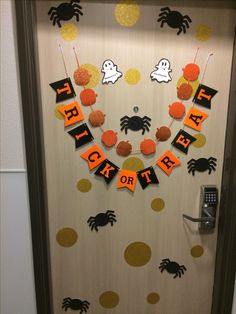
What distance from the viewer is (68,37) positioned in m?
1.21

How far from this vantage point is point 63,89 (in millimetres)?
1253

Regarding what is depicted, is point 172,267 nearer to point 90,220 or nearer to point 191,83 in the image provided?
point 90,220

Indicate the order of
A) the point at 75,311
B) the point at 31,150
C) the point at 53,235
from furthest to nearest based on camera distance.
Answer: the point at 75,311 → the point at 53,235 → the point at 31,150

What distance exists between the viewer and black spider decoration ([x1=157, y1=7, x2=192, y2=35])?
A: 1.22 meters

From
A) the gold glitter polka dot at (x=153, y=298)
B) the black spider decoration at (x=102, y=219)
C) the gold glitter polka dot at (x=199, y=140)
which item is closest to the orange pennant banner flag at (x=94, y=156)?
the black spider decoration at (x=102, y=219)

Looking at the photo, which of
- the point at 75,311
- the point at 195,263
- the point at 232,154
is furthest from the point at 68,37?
the point at 75,311

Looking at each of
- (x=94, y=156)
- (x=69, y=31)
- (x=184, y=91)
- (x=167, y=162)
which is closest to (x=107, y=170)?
(x=94, y=156)

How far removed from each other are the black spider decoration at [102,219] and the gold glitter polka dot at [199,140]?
1.84 feet

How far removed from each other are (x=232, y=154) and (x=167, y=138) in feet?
1.05

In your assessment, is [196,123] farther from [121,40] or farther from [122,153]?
[121,40]

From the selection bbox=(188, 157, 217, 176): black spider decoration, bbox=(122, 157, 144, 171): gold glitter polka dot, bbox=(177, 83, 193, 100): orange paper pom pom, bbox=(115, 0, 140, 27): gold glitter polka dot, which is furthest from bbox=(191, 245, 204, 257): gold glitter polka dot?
bbox=(115, 0, 140, 27): gold glitter polka dot

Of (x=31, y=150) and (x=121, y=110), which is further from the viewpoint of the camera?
(x=121, y=110)

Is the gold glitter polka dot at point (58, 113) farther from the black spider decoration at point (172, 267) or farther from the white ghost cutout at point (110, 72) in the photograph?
the black spider decoration at point (172, 267)

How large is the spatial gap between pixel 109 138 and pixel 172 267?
0.82 metres
